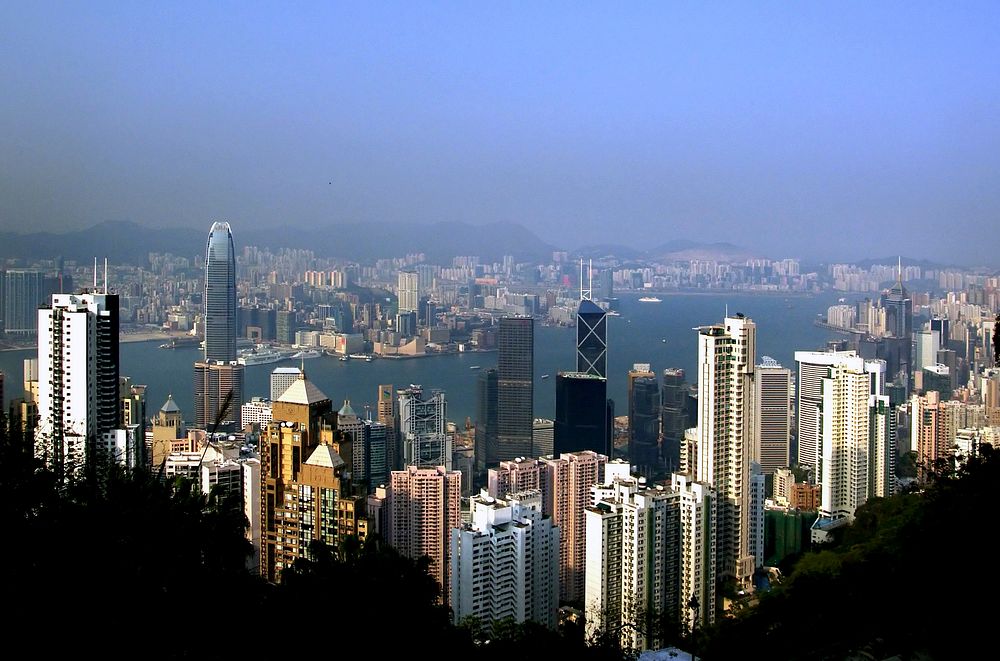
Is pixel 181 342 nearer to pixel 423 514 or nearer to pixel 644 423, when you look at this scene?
pixel 423 514

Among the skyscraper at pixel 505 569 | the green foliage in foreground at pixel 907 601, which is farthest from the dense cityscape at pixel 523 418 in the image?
the green foliage in foreground at pixel 907 601

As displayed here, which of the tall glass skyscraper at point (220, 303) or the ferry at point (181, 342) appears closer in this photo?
the ferry at point (181, 342)

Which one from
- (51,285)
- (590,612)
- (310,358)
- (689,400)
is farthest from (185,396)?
(590,612)

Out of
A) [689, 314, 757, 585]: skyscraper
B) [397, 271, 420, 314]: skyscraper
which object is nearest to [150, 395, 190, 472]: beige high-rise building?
[397, 271, 420, 314]: skyscraper

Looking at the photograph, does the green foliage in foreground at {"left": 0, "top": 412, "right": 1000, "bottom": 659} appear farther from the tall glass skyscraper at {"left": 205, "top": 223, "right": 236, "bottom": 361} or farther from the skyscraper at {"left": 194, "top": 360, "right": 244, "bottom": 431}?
the tall glass skyscraper at {"left": 205, "top": 223, "right": 236, "bottom": 361}

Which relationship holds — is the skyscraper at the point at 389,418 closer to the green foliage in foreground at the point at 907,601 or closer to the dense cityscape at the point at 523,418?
the dense cityscape at the point at 523,418

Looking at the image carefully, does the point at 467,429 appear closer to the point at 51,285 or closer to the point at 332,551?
the point at 51,285
